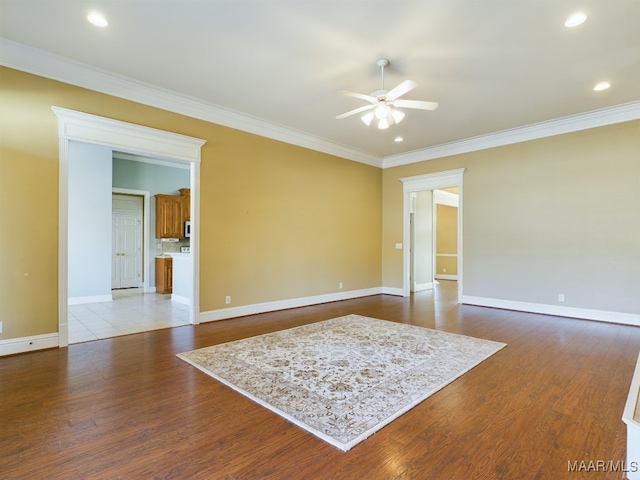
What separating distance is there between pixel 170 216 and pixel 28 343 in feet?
16.9

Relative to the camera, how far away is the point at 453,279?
1140 cm

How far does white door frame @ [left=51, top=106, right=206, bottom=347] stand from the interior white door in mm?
4462

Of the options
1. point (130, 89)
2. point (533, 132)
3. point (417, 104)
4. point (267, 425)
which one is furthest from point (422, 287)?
point (130, 89)

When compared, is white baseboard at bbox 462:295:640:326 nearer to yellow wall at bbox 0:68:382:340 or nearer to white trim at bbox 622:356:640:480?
yellow wall at bbox 0:68:382:340

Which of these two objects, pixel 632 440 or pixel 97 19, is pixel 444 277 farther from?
pixel 97 19

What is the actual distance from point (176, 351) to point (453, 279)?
10080mm

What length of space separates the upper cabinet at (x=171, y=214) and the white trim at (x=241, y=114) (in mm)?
3967

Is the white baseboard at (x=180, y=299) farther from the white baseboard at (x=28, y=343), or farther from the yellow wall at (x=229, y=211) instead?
the white baseboard at (x=28, y=343)

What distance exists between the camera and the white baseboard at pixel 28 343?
11.1 feet

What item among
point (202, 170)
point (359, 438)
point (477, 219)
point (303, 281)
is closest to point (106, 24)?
point (202, 170)

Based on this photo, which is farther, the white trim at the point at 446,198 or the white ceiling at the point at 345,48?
the white trim at the point at 446,198

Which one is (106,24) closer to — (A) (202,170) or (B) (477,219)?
(A) (202,170)

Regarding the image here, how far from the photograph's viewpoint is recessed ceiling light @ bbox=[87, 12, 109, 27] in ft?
9.52

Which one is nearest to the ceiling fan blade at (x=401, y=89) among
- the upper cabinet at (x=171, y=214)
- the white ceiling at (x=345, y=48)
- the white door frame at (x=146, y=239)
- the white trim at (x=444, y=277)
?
the white ceiling at (x=345, y=48)
